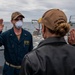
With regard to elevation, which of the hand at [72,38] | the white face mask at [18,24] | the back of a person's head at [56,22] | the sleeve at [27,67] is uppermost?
the back of a person's head at [56,22]

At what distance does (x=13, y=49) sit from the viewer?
461 centimetres

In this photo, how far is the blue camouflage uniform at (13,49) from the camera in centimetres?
458

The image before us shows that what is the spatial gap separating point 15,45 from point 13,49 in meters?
0.07

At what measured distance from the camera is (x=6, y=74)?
15.3 ft

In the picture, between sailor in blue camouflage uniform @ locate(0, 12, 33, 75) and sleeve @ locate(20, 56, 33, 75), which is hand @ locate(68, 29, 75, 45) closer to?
sleeve @ locate(20, 56, 33, 75)

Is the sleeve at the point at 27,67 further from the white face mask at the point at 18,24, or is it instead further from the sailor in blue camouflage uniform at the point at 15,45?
the white face mask at the point at 18,24

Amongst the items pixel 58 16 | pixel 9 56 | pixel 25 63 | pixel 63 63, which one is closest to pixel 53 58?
pixel 63 63

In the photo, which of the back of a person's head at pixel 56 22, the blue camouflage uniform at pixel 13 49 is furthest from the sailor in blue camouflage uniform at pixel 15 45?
the back of a person's head at pixel 56 22

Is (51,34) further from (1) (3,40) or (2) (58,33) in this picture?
(1) (3,40)

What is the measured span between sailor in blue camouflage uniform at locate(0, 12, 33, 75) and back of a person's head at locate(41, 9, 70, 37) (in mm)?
2286

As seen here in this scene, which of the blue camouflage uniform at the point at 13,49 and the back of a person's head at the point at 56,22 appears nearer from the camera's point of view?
the back of a person's head at the point at 56,22

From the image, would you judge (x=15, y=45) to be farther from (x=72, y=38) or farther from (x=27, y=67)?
(x=27, y=67)

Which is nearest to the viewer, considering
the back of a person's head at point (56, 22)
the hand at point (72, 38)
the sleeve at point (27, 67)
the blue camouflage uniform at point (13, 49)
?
the sleeve at point (27, 67)

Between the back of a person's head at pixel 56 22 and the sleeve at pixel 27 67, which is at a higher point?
the back of a person's head at pixel 56 22
